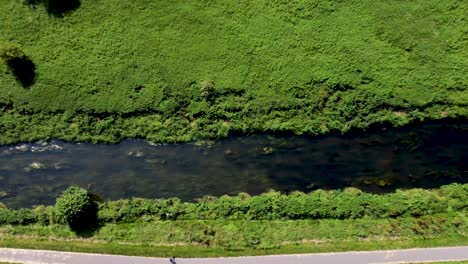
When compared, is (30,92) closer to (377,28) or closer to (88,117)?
(88,117)

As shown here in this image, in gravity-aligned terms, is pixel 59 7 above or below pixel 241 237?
above

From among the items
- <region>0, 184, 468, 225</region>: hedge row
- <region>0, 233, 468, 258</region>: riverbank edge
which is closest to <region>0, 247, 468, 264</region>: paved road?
<region>0, 233, 468, 258</region>: riverbank edge

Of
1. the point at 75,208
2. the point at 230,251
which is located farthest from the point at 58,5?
the point at 230,251

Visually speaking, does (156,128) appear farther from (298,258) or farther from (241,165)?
(298,258)

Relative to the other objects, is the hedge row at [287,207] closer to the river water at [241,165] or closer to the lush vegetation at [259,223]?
the lush vegetation at [259,223]

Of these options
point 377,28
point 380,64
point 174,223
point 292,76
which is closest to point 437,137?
point 380,64

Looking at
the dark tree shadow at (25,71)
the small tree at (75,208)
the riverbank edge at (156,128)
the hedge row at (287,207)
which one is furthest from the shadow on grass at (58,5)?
the hedge row at (287,207)

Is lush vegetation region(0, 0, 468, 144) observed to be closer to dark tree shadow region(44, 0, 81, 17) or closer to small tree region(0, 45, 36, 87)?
dark tree shadow region(44, 0, 81, 17)
